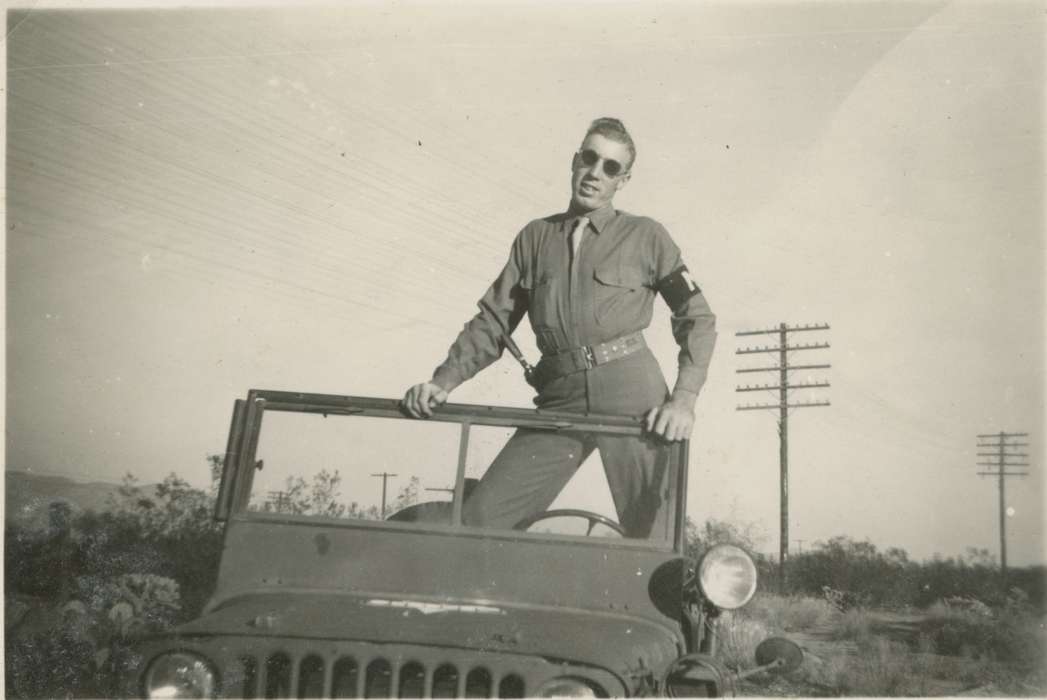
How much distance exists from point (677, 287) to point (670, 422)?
0.55m

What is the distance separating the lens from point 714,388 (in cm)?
416

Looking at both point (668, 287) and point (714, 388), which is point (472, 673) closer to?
point (668, 287)

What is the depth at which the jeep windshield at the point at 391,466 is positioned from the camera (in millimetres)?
2359

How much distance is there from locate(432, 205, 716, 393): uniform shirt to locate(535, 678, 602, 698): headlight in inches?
47.3

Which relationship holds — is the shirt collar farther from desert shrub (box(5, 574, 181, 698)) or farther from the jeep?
desert shrub (box(5, 574, 181, 698))

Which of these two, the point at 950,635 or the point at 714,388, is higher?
Result: the point at 714,388

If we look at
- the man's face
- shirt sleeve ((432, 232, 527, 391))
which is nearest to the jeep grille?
shirt sleeve ((432, 232, 527, 391))

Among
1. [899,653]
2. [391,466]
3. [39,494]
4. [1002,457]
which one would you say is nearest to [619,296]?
A: [391,466]

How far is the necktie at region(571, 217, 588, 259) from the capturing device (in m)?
2.85

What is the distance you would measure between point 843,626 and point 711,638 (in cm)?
506

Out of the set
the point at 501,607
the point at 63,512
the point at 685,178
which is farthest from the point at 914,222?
the point at 63,512

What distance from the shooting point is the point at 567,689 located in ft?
5.49

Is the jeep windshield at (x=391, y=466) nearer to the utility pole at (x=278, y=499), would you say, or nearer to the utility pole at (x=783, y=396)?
the utility pole at (x=278, y=499)

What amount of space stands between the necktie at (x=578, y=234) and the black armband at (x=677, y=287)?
1.02 ft
